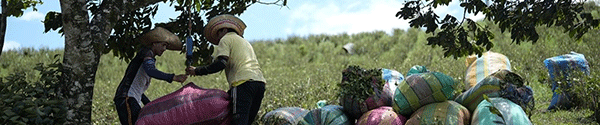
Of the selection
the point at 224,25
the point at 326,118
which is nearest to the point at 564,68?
the point at 326,118

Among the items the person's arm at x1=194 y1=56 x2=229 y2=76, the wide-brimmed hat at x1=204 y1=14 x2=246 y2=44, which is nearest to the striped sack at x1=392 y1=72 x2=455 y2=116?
the wide-brimmed hat at x1=204 y1=14 x2=246 y2=44

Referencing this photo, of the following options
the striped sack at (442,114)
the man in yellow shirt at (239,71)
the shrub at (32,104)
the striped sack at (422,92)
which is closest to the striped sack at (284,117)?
the man in yellow shirt at (239,71)

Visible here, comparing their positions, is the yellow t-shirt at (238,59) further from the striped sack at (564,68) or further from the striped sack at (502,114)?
the striped sack at (564,68)

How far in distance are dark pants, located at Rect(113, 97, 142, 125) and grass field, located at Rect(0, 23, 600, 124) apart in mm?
2298

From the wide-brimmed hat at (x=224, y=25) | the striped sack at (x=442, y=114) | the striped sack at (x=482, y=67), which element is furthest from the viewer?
the striped sack at (x=482, y=67)

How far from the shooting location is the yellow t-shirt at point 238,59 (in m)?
5.18

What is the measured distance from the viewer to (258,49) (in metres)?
21.6

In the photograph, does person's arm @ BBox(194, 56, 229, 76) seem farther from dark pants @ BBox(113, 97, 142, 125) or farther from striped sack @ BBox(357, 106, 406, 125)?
striped sack @ BBox(357, 106, 406, 125)

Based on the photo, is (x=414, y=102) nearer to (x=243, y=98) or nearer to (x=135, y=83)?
(x=243, y=98)

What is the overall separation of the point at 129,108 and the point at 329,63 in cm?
1295

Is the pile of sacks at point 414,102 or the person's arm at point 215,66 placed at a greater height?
the person's arm at point 215,66

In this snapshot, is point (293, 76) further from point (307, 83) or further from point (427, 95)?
point (427, 95)

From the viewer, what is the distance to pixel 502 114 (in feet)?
18.5

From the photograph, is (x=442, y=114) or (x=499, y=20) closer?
(x=442, y=114)
